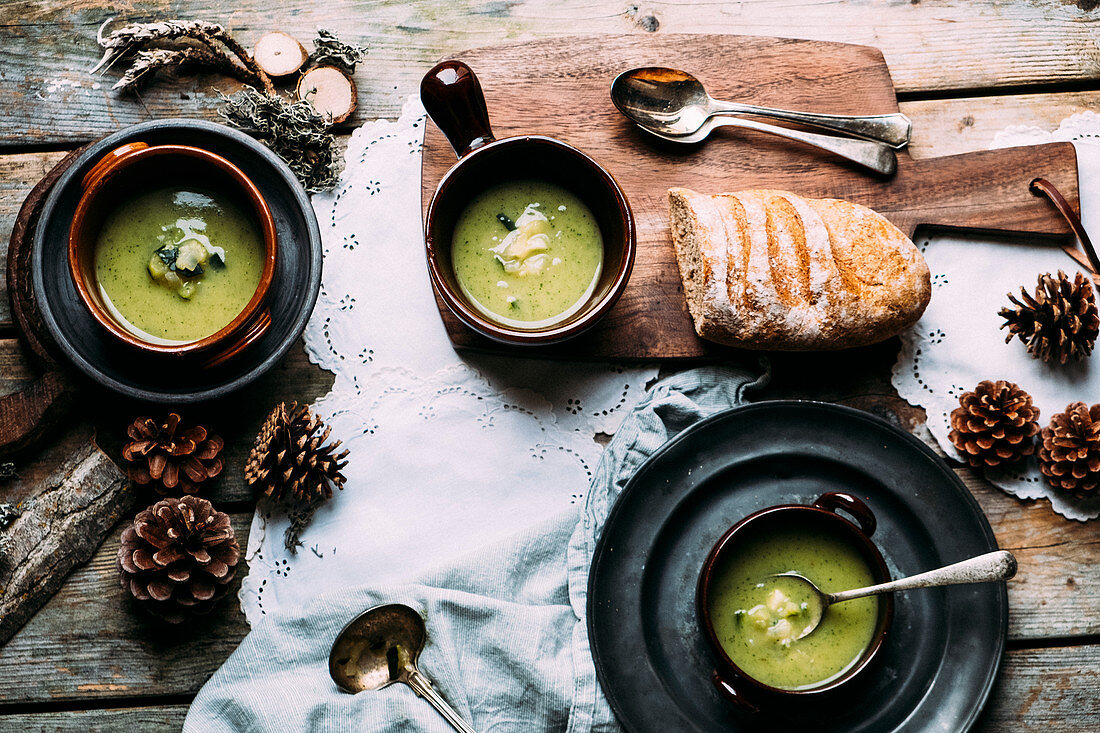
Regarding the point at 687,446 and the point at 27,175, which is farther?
the point at 27,175

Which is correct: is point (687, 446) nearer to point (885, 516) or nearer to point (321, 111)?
point (885, 516)

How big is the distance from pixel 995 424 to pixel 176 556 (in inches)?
68.2

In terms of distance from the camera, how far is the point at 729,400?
6.00ft

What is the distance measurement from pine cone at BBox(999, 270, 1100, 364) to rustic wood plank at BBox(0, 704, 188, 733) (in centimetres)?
201

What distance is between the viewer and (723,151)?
188 cm

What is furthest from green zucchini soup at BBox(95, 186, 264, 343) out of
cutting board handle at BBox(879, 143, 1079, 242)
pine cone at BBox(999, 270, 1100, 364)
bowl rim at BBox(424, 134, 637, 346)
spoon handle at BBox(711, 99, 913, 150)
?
pine cone at BBox(999, 270, 1100, 364)

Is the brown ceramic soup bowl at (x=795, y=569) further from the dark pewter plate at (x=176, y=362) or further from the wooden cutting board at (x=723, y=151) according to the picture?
the dark pewter plate at (x=176, y=362)

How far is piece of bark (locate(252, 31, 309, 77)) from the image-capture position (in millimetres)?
1896

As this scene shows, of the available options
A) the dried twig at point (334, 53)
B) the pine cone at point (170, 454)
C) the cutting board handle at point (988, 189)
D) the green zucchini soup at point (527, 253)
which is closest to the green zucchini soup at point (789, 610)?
the green zucchini soup at point (527, 253)

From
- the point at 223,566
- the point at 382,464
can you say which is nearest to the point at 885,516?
the point at 382,464

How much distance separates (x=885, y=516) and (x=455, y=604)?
3.07 ft

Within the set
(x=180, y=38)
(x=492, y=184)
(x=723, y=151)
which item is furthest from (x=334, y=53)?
(x=723, y=151)

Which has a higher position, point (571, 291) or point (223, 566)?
point (571, 291)

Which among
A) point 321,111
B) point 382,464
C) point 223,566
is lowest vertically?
point 223,566
